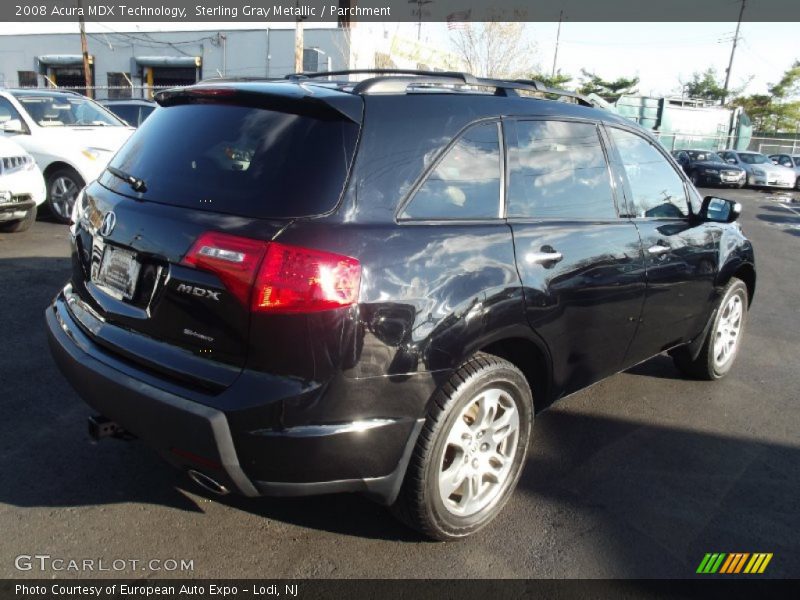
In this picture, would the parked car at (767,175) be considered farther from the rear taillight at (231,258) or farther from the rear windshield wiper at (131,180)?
the rear taillight at (231,258)

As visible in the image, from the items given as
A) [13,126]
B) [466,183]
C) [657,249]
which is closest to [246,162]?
[466,183]

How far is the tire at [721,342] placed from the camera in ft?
15.3

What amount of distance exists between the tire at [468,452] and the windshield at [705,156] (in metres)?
27.6

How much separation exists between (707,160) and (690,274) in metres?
25.9

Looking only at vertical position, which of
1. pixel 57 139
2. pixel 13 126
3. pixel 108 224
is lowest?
pixel 57 139

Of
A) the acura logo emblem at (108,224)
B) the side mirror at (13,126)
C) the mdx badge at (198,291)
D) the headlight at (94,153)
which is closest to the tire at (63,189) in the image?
the headlight at (94,153)

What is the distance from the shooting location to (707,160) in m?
27.0

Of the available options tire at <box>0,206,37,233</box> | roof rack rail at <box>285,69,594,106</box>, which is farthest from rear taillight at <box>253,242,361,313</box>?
tire at <box>0,206,37,233</box>

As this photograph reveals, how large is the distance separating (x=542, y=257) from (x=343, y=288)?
3.61 ft

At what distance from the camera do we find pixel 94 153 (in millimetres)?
9336

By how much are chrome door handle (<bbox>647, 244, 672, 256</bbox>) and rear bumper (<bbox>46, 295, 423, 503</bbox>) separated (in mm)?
1976

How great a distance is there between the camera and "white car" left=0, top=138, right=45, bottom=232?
7879 millimetres

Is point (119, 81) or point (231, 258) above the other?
point (231, 258)

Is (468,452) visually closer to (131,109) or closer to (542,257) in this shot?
(542,257)
